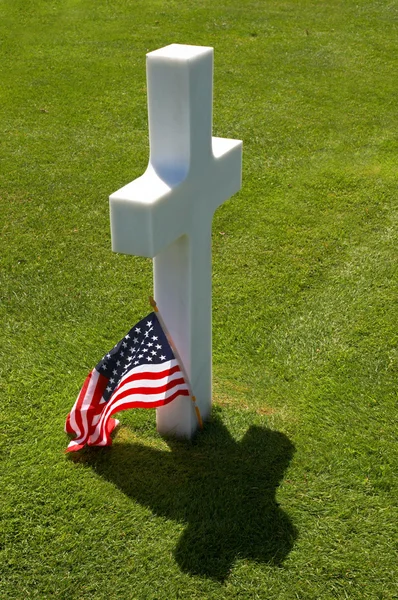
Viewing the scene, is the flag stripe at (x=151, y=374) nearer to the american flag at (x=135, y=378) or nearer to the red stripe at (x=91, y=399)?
the american flag at (x=135, y=378)

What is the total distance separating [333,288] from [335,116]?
4395 mm

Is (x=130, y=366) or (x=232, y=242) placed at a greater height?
(x=130, y=366)

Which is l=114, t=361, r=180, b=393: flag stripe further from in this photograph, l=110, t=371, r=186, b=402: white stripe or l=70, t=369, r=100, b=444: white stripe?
l=70, t=369, r=100, b=444: white stripe

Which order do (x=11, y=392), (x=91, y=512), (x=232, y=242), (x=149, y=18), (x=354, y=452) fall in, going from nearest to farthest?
1. (x=91, y=512)
2. (x=354, y=452)
3. (x=11, y=392)
4. (x=232, y=242)
5. (x=149, y=18)

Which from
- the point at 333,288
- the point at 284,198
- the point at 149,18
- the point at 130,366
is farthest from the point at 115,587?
the point at 149,18

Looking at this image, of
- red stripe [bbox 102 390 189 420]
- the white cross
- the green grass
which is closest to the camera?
the white cross

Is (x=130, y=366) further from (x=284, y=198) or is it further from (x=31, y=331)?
(x=284, y=198)

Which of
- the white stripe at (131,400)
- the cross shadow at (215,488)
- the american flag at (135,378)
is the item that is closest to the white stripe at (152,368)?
the american flag at (135,378)

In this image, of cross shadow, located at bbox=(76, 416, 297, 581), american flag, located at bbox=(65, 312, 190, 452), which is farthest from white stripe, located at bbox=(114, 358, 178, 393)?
cross shadow, located at bbox=(76, 416, 297, 581)

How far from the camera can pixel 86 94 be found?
431 inches

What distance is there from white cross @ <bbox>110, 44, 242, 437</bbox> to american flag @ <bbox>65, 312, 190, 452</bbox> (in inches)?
6.3

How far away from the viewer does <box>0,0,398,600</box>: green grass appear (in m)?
4.06

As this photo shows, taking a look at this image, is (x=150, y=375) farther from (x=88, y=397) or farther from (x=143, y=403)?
(x=88, y=397)

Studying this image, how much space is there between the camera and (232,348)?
576 cm
